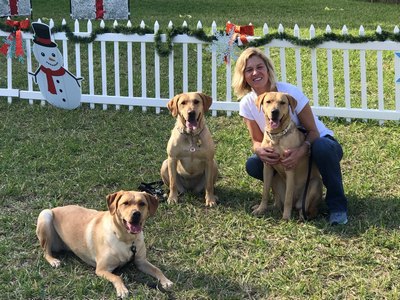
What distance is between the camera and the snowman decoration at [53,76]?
7.57 m

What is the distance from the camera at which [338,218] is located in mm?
4453

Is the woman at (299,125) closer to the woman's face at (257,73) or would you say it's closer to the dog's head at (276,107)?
the woman's face at (257,73)

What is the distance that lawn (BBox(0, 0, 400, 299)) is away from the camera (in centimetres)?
A: 363

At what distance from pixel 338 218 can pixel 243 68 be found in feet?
4.87

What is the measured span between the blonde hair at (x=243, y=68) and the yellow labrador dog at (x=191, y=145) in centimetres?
30

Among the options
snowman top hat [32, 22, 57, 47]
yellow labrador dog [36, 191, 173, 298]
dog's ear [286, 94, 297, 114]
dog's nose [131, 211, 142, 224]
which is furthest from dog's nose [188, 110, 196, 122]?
snowman top hat [32, 22, 57, 47]

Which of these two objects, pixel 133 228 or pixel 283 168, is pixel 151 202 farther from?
pixel 283 168

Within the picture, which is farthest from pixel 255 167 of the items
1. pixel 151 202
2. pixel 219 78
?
pixel 219 78

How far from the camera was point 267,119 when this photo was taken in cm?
443

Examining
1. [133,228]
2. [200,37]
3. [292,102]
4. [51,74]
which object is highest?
[200,37]

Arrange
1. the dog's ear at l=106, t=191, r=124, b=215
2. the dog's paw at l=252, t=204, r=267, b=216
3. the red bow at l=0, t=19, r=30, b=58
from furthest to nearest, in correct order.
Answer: the red bow at l=0, t=19, r=30, b=58
the dog's paw at l=252, t=204, r=267, b=216
the dog's ear at l=106, t=191, r=124, b=215

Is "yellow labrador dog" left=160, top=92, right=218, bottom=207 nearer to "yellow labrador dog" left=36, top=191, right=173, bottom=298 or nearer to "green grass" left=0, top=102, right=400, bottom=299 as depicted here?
"green grass" left=0, top=102, right=400, bottom=299

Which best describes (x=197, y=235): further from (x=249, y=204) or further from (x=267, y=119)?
(x=267, y=119)

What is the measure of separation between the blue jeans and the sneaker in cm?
3
